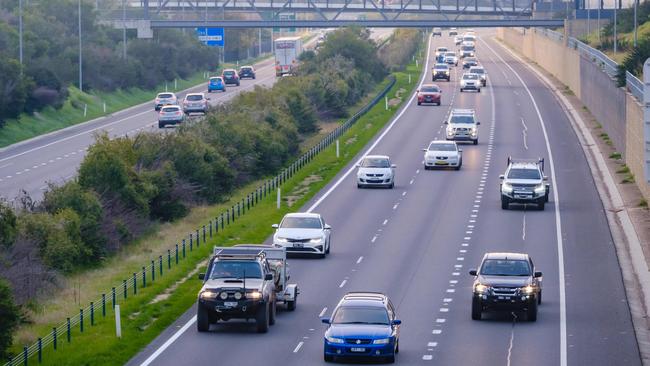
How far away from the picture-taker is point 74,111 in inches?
4035

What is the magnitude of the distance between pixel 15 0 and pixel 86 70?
957 inches

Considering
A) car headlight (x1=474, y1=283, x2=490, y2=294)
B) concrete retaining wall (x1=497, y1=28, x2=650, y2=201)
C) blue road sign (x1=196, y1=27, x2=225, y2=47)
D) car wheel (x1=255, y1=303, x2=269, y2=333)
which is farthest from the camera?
blue road sign (x1=196, y1=27, x2=225, y2=47)

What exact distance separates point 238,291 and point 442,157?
36383 mm

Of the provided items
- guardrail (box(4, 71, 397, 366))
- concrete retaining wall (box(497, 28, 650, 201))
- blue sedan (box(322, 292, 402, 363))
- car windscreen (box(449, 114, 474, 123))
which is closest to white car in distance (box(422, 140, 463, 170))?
guardrail (box(4, 71, 397, 366))

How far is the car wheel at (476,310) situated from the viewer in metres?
33.6

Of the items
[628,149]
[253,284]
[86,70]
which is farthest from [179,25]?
[253,284]

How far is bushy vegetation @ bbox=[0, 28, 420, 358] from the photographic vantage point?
40.1 m

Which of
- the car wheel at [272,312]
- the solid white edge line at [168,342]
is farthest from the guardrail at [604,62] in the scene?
the solid white edge line at [168,342]

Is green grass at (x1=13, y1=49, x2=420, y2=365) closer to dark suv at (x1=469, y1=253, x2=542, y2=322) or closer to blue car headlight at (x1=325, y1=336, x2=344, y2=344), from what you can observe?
blue car headlight at (x1=325, y1=336, x2=344, y2=344)

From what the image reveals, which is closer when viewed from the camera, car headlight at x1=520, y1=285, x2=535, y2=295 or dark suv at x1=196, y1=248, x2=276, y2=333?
dark suv at x1=196, y1=248, x2=276, y2=333

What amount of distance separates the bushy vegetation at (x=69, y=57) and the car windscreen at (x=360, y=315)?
62192mm

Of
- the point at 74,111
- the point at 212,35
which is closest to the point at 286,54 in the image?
the point at 212,35

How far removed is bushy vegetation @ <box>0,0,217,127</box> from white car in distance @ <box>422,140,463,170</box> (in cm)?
3216

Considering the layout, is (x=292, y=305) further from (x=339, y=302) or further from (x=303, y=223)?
(x=303, y=223)
